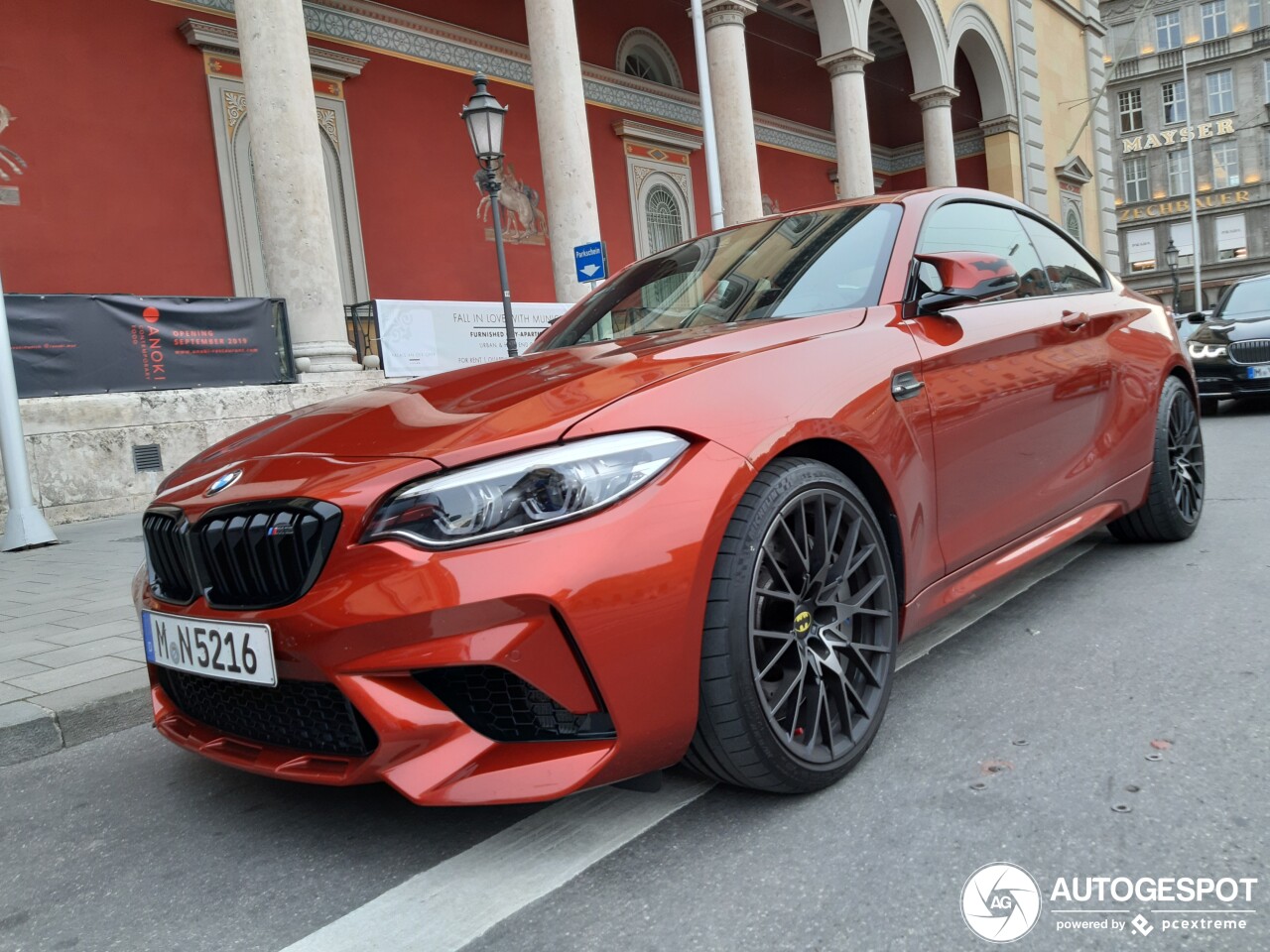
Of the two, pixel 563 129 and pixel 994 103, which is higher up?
pixel 994 103

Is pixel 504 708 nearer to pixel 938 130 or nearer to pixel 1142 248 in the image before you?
pixel 938 130

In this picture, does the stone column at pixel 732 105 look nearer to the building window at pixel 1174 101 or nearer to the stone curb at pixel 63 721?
the stone curb at pixel 63 721

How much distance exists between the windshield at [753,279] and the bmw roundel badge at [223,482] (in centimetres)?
127

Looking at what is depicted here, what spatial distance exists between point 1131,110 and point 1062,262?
2073 inches

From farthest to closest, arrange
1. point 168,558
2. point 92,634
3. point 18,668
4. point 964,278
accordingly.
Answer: point 92,634
point 18,668
point 964,278
point 168,558

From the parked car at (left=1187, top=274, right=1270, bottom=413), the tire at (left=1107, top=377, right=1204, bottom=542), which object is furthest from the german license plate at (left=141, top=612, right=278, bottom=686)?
the parked car at (left=1187, top=274, right=1270, bottom=413)

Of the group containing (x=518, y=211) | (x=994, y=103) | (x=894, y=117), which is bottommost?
(x=518, y=211)

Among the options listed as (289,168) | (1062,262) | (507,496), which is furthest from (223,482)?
(289,168)

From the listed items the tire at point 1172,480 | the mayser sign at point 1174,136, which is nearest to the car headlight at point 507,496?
the tire at point 1172,480

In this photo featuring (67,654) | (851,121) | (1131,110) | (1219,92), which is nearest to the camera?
(67,654)

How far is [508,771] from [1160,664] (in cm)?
201

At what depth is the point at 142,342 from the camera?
8578 mm

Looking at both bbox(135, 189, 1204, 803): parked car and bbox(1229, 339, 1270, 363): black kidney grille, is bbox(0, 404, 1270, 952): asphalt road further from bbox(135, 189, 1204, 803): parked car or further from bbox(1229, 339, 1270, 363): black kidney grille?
bbox(1229, 339, 1270, 363): black kidney grille

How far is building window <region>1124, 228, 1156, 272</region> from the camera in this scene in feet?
156
